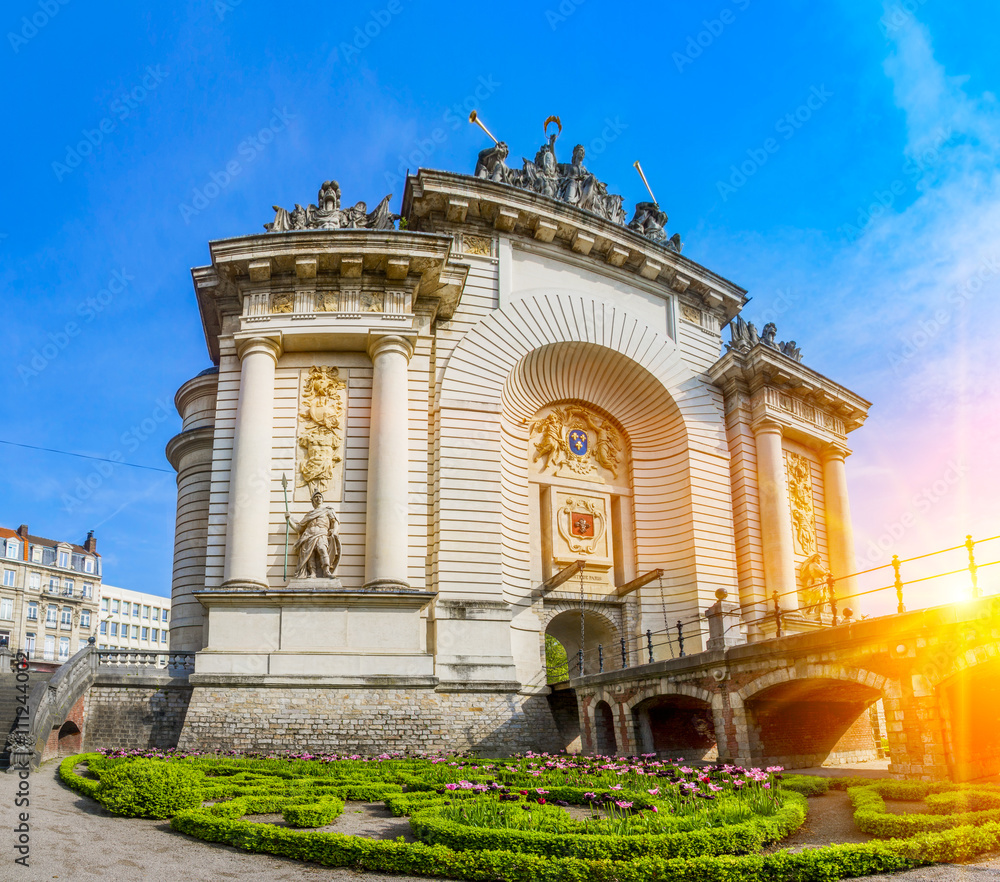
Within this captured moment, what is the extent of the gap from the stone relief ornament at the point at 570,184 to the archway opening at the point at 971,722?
70.5 feet

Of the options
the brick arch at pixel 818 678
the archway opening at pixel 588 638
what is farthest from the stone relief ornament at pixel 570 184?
the brick arch at pixel 818 678

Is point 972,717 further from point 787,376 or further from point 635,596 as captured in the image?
point 787,376

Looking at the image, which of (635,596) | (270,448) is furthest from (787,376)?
(270,448)

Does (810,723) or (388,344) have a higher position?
(388,344)

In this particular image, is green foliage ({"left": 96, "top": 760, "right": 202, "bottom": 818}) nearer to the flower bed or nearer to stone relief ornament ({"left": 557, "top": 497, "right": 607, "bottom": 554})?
the flower bed

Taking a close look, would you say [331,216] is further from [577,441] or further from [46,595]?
[46,595]

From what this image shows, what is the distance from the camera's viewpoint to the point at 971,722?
565 inches

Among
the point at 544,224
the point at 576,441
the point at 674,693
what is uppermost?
the point at 544,224

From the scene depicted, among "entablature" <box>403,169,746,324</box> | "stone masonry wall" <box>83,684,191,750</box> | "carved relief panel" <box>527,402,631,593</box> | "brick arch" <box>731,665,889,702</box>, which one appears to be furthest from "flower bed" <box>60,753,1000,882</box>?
"entablature" <box>403,169,746,324</box>

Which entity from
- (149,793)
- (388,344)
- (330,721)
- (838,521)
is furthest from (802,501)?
(149,793)

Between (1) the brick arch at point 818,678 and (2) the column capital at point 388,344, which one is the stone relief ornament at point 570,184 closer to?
(2) the column capital at point 388,344

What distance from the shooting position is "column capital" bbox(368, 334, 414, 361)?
84.6 ft

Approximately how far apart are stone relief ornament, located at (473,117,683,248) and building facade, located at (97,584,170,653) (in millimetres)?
65771

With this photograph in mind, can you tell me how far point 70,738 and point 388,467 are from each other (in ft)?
35.9
